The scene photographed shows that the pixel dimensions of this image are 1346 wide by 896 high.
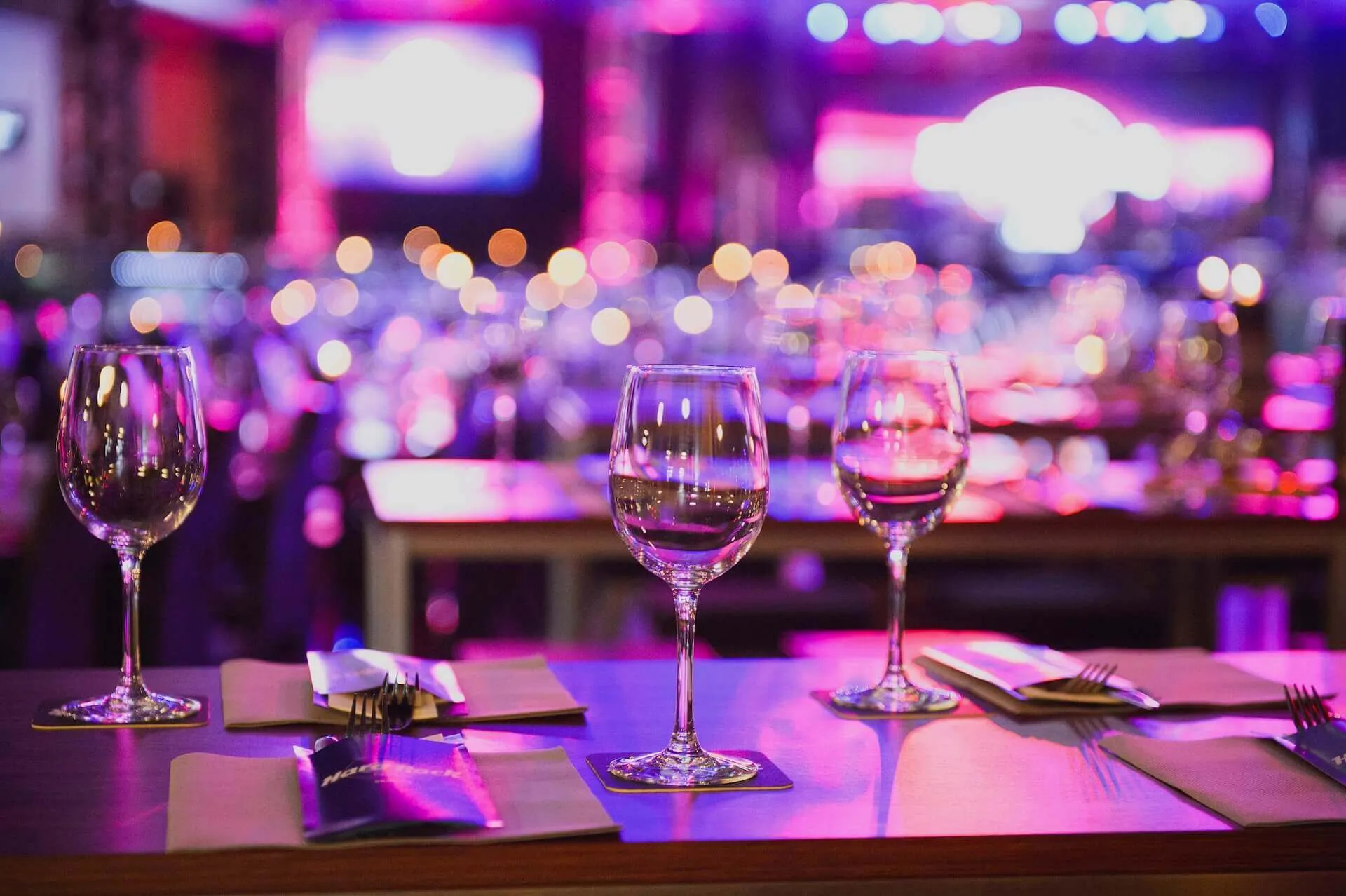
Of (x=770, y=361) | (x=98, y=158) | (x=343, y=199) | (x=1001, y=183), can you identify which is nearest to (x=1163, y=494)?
(x=770, y=361)

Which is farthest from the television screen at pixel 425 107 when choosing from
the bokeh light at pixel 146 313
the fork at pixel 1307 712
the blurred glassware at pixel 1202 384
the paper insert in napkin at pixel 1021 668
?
the fork at pixel 1307 712

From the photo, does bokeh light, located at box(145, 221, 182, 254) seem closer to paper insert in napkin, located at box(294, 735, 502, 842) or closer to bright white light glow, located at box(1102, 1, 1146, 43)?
bright white light glow, located at box(1102, 1, 1146, 43)

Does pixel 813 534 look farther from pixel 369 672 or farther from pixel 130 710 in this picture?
pixel 130 710

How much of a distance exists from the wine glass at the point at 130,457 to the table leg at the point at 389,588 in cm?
115

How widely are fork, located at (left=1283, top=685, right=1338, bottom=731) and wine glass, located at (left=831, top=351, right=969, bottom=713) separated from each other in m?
0.23

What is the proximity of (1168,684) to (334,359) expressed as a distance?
5.37 m

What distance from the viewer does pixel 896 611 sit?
4.11 feet

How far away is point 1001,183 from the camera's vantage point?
44.9 feet

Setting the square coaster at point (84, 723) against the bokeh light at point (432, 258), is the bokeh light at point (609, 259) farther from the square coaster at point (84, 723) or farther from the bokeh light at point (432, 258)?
the square coaster at point (84, 723)

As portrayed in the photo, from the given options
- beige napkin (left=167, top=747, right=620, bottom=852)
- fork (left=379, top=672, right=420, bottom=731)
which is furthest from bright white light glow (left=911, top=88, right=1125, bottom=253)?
beige napkin (left=167, top=747, right=620, bottom=852)

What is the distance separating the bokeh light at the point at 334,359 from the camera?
599cm

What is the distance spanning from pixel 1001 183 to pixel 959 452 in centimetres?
1286

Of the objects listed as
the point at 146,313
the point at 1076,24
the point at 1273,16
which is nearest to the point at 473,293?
the point at 146,313

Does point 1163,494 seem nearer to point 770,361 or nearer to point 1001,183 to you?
point 770,361
